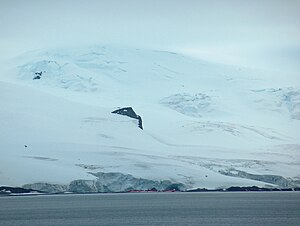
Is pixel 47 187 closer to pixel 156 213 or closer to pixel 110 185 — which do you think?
pixel 110 185

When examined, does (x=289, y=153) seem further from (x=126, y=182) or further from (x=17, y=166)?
(x=17, y=166)

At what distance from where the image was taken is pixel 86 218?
218ft

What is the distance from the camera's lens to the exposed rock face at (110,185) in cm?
9512

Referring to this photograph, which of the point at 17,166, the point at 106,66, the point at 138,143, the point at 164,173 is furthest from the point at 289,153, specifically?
the point at 106,66

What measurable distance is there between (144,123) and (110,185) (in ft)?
142

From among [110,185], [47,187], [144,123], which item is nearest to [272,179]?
[110,185]

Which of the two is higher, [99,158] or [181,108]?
[181,108]

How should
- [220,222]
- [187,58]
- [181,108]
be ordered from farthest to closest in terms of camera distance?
[187,58] → [181,108] → [220,222]

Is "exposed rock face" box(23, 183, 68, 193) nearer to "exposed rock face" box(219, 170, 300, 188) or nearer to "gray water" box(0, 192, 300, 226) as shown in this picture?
"gray water" box(0, 192, 300, 226)

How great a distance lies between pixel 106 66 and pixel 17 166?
7459 cm

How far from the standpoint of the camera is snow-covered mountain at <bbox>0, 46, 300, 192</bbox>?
336 feet

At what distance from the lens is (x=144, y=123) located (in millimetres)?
143375

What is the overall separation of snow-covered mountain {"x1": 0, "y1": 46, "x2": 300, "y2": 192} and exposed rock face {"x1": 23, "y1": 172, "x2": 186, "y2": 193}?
12 cm

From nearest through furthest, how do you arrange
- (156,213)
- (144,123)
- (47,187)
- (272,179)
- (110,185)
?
(156,213) → (47,187) → (110,185) → (272,179) → (144,123)
